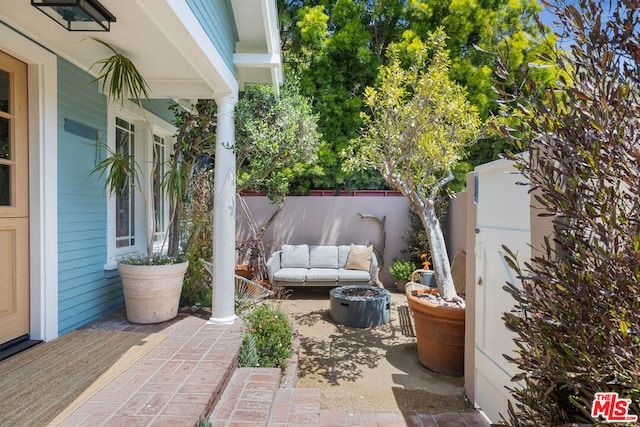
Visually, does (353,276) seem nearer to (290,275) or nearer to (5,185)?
(290,275)

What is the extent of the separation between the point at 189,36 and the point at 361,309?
3882 mm

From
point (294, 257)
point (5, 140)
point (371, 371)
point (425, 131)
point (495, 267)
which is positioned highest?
point (425, 131)

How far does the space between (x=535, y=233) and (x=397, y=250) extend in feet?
19.9

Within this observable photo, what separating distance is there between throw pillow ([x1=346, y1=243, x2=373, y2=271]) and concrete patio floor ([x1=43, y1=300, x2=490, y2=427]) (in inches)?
150

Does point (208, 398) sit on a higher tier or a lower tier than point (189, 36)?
lower

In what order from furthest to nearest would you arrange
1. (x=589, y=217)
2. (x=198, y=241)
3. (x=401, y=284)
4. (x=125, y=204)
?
(x=401, y=284)
(x=198, y=241)
(x=125, y=204)
(x=589, y=217)

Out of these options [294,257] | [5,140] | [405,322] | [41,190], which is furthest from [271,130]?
[294,257]

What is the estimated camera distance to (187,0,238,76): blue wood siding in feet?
9.39

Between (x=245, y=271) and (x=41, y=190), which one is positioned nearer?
(x=41, y=190)

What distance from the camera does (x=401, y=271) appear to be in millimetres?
7418

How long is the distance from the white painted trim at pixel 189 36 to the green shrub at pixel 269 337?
89.1 inches

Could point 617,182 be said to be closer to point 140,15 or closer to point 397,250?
point 140,15

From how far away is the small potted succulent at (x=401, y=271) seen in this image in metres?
7.39

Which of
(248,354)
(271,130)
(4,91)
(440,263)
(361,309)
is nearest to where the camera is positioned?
(4,91)
